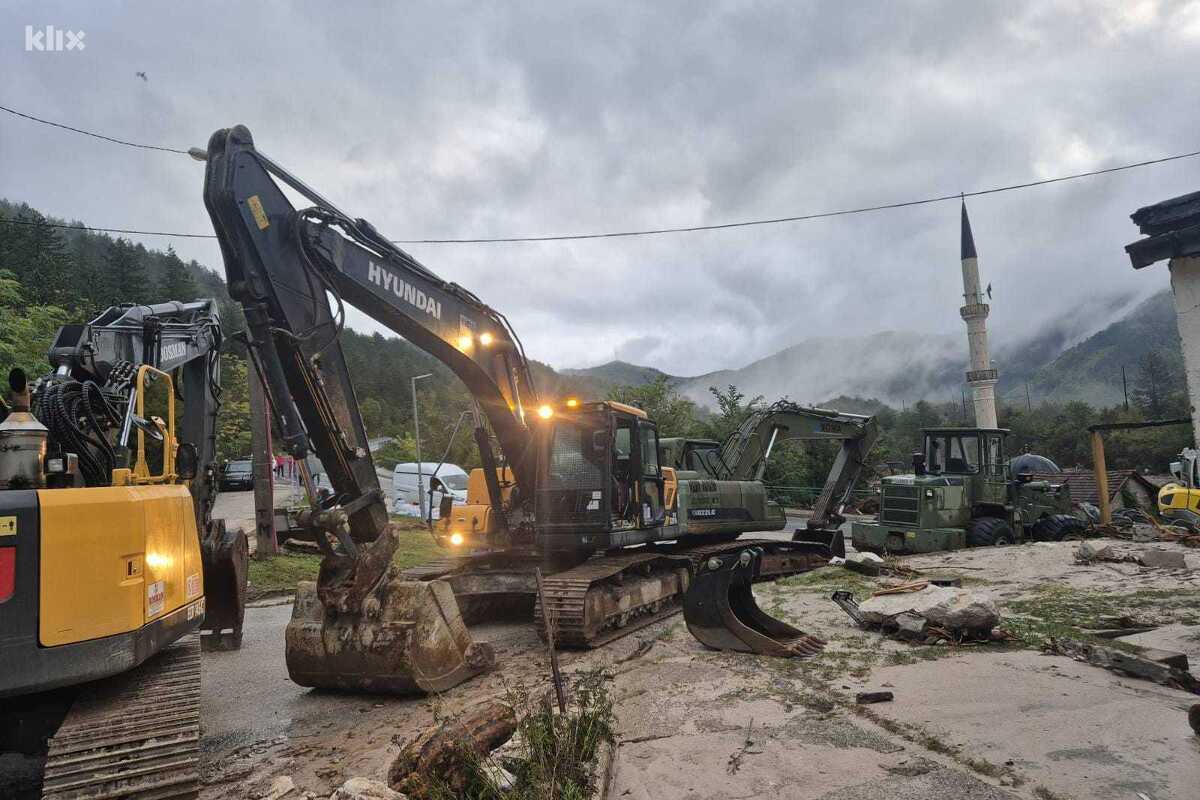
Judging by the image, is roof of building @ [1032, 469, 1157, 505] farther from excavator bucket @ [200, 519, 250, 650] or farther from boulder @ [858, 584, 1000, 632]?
excavator bucket @ [200, 519, 250, 650]

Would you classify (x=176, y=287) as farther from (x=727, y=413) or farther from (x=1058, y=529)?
(x=1058, y=529)

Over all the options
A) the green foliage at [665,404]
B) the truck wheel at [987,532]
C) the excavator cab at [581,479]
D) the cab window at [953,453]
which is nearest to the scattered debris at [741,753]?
the excavator cab at [581,479]

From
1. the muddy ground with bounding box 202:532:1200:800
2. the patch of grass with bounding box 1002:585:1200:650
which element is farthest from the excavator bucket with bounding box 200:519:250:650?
the patch of grass with bounding box 1002:585:1200:650

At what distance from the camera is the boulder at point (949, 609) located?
23.9 feet

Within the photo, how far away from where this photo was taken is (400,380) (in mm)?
90000

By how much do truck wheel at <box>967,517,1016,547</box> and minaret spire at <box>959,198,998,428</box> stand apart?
4025 cm

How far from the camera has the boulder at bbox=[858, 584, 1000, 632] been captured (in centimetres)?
728

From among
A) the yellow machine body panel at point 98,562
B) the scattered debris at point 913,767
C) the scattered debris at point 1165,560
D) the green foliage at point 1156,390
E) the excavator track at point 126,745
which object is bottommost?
the scattered debris at point 913,767

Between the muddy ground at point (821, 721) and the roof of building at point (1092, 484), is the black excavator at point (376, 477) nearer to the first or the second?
the muddy ground at point (821, 721)

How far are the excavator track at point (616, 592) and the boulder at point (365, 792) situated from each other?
12.5ft

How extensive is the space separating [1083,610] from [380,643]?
7.45 metres

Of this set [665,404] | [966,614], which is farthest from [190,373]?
[665,404]

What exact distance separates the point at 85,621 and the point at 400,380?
88999mm

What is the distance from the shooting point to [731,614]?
7.80 meters
